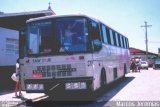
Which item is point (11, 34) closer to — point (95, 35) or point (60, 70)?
point (95, 35)

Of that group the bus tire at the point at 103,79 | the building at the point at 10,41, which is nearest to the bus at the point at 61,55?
the bus tire at the point at 103,79

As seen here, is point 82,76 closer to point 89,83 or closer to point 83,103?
point 89,83

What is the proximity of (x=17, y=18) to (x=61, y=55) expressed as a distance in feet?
50.5

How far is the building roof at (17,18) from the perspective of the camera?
2397 cm

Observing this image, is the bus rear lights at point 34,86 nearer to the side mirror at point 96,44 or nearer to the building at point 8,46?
the side mirror at point 96,44

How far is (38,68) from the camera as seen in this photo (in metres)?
10.2

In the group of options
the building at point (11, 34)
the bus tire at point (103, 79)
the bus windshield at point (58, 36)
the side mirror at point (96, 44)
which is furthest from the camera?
the building at point (11, 34)

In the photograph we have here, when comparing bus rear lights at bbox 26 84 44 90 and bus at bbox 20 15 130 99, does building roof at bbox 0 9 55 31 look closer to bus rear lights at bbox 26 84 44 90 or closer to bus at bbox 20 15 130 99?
bus at bbox 20 15 130 99

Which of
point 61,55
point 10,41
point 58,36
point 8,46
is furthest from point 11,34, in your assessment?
point 61,55

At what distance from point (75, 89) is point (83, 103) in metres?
1.12

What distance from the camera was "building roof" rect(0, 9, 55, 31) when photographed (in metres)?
24.0

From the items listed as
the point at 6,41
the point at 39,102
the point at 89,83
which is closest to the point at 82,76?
the point at 89,83

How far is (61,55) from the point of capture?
388 inches

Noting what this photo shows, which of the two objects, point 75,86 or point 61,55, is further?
point 61,55
